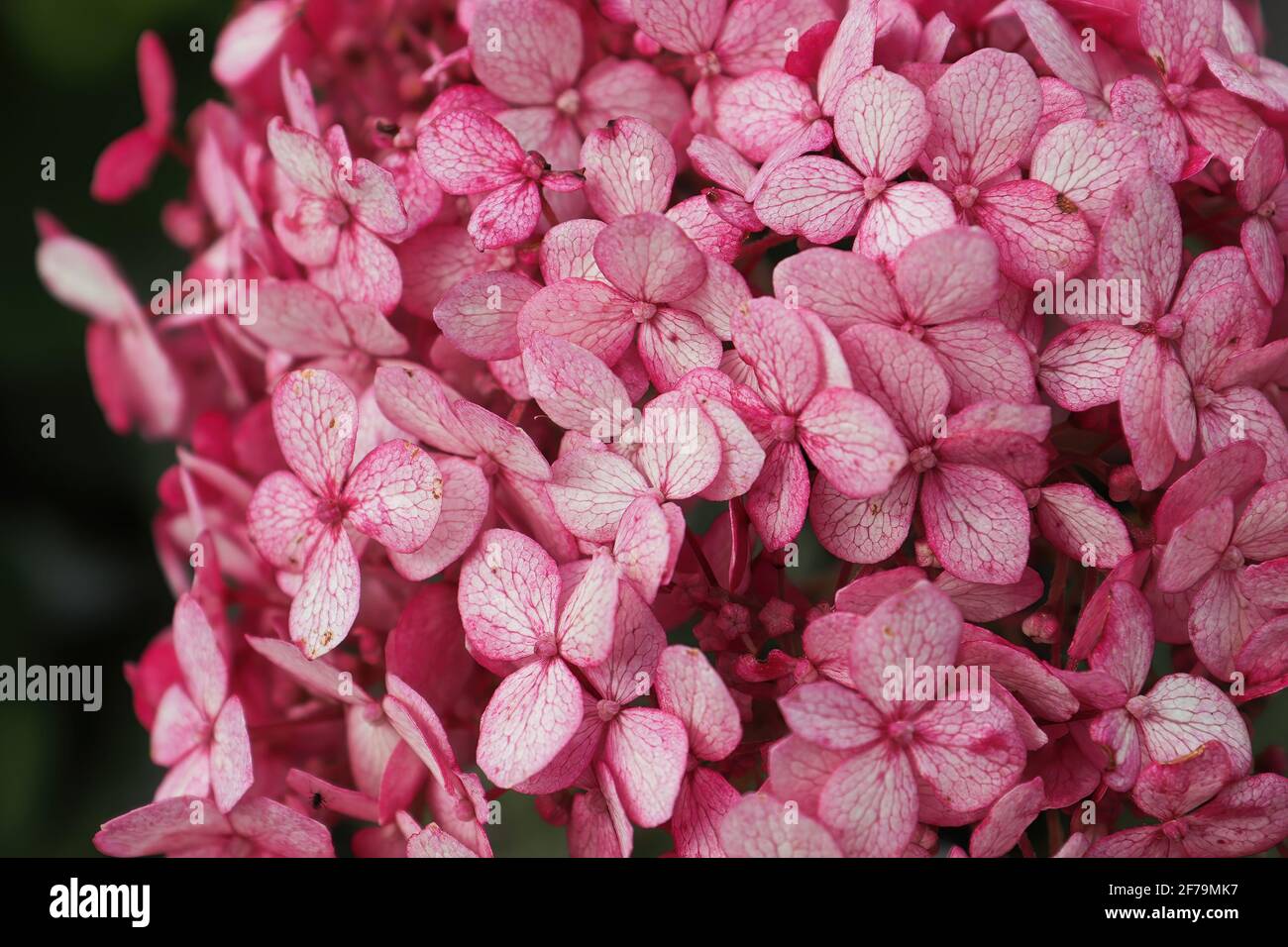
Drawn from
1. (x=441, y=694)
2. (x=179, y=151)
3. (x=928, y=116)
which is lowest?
(x=441, y=694)

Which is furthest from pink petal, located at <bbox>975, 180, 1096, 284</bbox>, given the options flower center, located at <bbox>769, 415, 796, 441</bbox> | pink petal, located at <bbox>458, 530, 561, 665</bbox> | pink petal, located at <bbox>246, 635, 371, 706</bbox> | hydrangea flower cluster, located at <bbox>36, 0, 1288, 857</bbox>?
pink petal, located at <bbox>246, 635, 371, 706</bbox>

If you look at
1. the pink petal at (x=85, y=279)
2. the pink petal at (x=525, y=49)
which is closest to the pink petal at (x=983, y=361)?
the pink petal at (x=525, y=49)

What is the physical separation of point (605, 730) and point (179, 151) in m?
0.49

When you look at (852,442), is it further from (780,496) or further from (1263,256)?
(1263,256)

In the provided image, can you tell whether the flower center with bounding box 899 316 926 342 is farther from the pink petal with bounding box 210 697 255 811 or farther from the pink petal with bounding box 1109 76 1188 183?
the pink petal with bounding box 210 697 255 811

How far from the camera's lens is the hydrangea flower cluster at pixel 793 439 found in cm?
38

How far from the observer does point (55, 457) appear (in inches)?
31.5

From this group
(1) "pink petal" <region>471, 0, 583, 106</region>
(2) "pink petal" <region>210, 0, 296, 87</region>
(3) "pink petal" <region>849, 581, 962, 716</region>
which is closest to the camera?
(3) "pink petal" <region>849, 581, 962, 716</region>

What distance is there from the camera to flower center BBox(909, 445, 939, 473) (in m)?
0.39

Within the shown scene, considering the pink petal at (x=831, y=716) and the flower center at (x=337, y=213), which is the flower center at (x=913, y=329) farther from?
the flower center at (x=337, y=213)

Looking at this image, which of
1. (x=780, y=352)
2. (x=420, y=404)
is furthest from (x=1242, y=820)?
(x=420, y=404)
